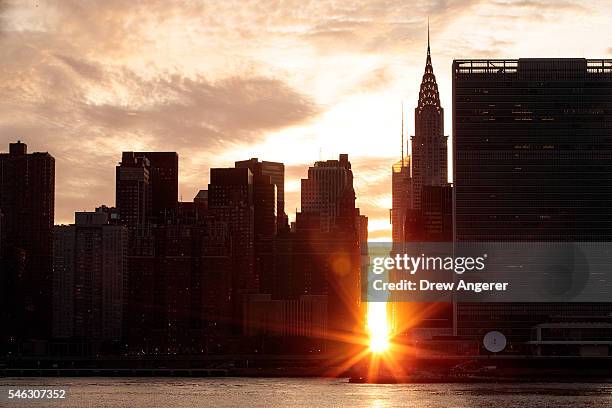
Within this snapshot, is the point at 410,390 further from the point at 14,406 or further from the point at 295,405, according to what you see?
the point at 14,406

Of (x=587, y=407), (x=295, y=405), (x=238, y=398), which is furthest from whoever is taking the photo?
(x=238, y=398)

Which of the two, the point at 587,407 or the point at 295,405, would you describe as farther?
the point at 295,405

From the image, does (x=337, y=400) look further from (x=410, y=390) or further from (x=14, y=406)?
(x=14, y=406)

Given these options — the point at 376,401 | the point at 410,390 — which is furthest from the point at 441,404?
the point at 410,390

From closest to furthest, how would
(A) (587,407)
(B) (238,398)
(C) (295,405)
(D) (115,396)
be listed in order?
1. (A) (587,407)
2. (C) (295,405)
3. (B) (238,398)
4. (D) (115,396)

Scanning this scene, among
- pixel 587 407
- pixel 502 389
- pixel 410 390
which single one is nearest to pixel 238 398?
pixel 410 390

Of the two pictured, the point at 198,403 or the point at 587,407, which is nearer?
the point at 587,407

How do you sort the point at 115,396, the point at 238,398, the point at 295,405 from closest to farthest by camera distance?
the point at 295,405 → the point at 238,398 → the point at 115,396

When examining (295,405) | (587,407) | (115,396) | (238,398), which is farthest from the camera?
(115,396)

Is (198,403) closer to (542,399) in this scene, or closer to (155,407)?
(155,407)
